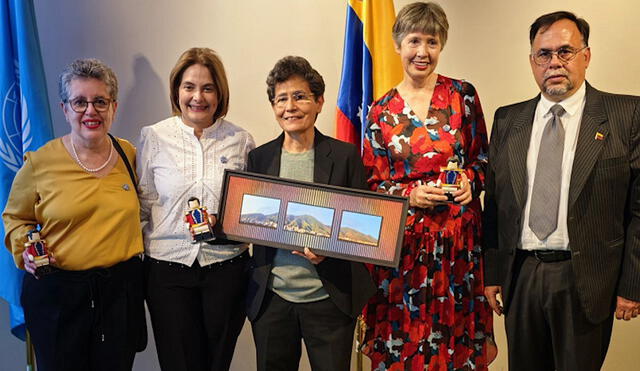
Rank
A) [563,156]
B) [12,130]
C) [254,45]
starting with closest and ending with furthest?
[563,156], [12,130], [254,45]

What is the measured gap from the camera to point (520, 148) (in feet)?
7.95

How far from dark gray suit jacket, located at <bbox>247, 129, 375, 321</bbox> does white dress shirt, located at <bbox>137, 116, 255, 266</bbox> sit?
247mm

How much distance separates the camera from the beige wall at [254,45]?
3.58 metres

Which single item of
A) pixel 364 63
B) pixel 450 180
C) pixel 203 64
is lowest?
pixel 450 180

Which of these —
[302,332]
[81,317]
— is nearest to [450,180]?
[302,332]

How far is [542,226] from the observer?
7.55 ft

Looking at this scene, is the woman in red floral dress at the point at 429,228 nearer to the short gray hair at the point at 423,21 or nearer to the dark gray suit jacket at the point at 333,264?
the short gray hair at the point at 423,21

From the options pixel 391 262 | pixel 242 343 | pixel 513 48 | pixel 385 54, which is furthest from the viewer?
pixel 242 343

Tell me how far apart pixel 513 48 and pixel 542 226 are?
1.65 meters

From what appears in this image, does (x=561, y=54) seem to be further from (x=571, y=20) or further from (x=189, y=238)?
(x=189, y=238)

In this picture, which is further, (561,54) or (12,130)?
(12,130)

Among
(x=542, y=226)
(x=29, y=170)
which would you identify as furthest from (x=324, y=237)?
(x=29, y=170)

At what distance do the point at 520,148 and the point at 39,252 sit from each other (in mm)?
2002

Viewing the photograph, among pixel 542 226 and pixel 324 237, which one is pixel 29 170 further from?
pixel 542 226
